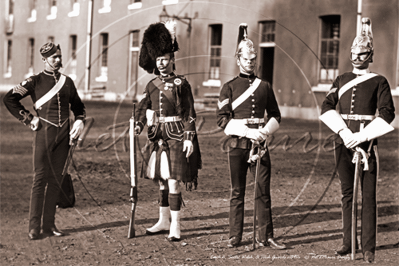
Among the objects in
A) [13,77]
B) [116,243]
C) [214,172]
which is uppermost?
[13,77]

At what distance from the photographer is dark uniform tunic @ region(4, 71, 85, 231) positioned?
5.59m

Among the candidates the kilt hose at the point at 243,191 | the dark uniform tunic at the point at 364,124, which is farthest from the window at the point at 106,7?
the dark uniform tunic at the point at 364,124

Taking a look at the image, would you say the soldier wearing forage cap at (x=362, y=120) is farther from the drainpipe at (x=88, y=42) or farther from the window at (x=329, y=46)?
the window at (x=329, y=46)

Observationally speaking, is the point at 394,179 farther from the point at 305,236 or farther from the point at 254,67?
the point at 254,67

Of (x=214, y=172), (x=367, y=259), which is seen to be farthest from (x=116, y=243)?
(x=367, y=259)

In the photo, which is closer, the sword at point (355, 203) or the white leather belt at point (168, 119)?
the sword at point (355, 203)

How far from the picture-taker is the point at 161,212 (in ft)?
19.5

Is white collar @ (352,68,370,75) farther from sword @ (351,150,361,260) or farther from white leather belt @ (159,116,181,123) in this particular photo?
white leather belt @ (159,116,181,123)

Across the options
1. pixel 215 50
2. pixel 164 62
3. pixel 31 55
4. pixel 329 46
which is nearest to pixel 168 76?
pixel 164 62

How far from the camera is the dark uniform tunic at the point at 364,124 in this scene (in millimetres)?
5037

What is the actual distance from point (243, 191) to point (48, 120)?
1977 mm

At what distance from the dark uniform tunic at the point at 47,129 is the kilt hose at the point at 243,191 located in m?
1.58

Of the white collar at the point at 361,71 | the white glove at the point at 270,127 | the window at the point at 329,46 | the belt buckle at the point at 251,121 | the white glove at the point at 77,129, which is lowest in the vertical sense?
the white glove at the point at 77,129

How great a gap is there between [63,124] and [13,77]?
2.10ft
